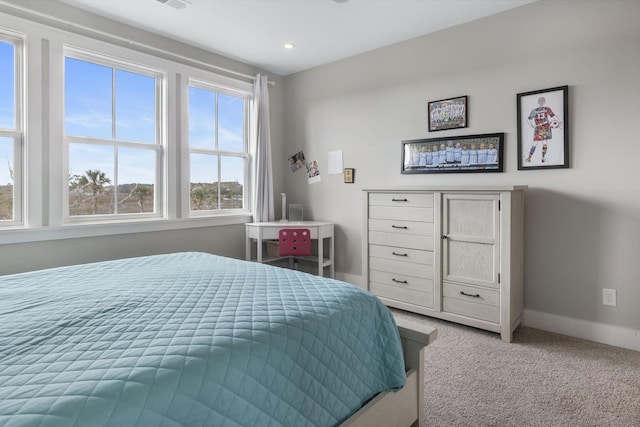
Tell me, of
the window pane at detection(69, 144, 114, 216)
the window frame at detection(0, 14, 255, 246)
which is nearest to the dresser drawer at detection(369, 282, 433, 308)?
the window frame at detection(0, 14, 255, 246)

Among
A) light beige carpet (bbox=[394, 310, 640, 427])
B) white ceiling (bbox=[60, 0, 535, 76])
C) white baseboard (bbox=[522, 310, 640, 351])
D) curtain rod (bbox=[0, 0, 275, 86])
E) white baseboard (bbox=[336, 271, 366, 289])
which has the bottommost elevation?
light beige carpet (bbox=[394, 310, 640, 427])

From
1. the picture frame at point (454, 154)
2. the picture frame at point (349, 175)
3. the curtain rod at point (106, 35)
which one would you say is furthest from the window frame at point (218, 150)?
the picture frame at point (454, 154)

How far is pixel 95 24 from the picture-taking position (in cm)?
296

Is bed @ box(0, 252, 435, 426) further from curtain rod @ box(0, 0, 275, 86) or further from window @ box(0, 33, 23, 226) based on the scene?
curtain rod @ box(0, 0, 275, 86)

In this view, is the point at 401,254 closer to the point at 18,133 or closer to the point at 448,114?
the point at 448,114

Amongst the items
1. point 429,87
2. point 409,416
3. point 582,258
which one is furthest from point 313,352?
point 429,87

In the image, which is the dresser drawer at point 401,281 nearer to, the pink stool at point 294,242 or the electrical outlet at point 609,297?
the pink stool at point 294,242

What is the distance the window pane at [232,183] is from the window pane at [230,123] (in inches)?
5.5

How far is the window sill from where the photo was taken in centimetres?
259

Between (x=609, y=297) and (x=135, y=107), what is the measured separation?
3918 mm

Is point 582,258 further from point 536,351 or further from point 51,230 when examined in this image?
point 51,230

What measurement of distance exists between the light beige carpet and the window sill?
2.36 metres

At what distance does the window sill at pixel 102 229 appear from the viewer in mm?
2594

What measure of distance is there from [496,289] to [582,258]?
64 cm
